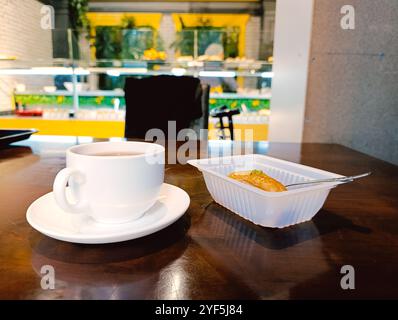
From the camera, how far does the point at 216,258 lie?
31 cm

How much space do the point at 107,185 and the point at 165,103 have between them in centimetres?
134

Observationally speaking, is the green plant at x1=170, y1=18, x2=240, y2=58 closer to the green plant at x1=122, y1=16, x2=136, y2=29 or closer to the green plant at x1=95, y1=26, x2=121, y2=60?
the green plant at x1=95, y1=26, x2=121, y2=60

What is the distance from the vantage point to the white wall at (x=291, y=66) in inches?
65.4

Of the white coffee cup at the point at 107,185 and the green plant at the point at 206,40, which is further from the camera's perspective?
the green plant at the point at 206,40

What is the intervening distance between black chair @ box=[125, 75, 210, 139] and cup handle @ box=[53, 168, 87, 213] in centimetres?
127

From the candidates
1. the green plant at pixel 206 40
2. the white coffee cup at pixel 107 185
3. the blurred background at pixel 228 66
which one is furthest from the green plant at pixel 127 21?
the white coffee cup at pixel 107 185

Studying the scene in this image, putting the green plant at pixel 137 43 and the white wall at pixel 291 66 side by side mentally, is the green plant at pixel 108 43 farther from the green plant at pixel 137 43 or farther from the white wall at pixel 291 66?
the white wall at pixel 291 66

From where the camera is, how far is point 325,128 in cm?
162

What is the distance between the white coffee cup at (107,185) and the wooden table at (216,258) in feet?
0.13

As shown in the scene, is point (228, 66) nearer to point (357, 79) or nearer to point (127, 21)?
point (357, 79)

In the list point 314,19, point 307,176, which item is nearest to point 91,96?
point 314,19

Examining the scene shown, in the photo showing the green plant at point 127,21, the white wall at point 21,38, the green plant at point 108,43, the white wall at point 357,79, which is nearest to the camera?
the white wall at point 357,79

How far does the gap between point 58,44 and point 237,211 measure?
4413 millimetres
